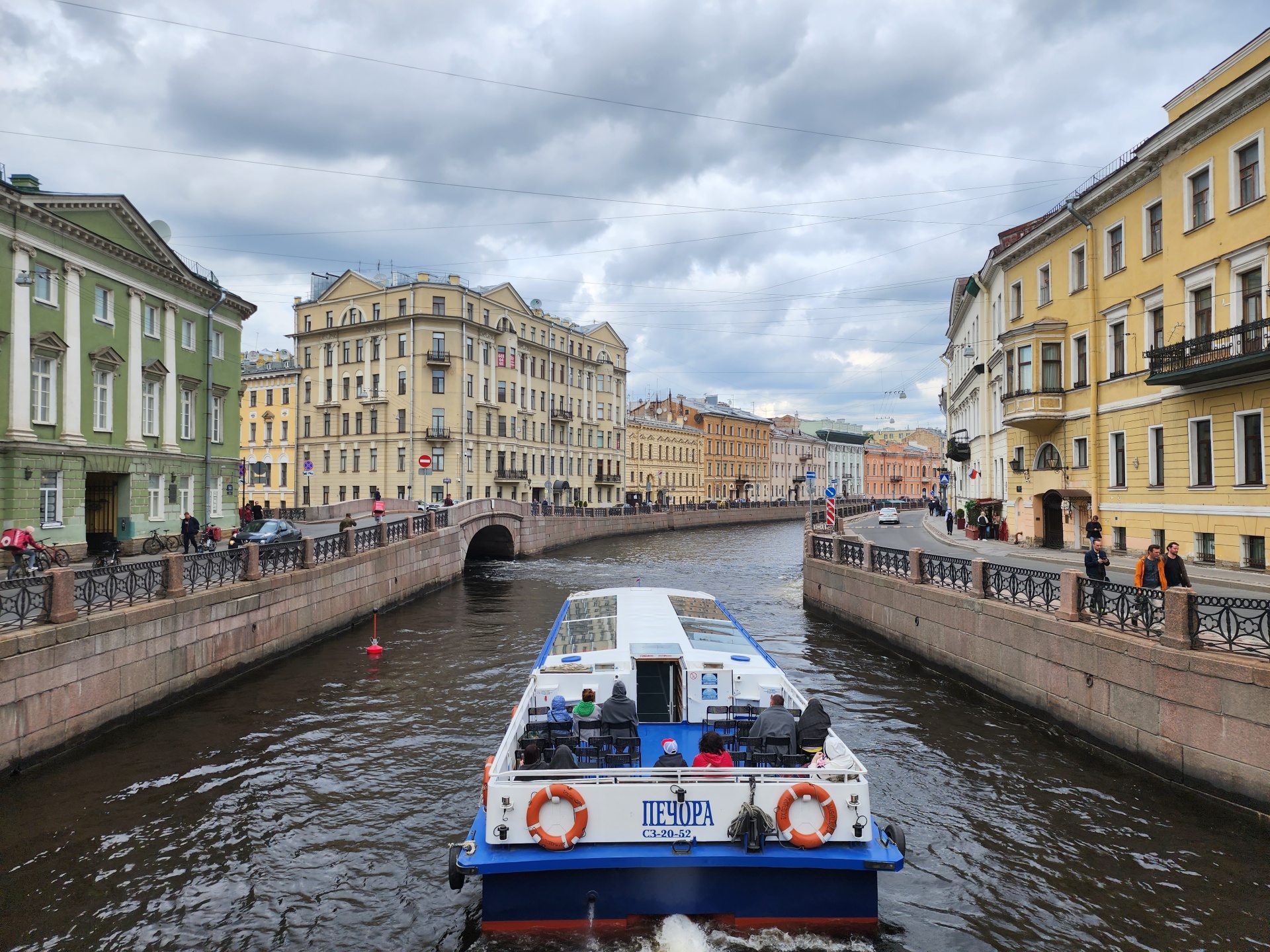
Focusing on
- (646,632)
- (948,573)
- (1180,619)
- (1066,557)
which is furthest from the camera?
(1066,557)

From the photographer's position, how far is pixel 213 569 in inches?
640

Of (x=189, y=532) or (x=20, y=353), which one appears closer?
(x=20, y=353)

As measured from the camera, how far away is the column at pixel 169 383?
92.9 feet

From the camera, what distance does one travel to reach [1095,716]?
11430mm

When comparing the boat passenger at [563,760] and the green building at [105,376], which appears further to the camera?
the green building at [105,376]

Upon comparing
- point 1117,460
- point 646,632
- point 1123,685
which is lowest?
point 1123,685

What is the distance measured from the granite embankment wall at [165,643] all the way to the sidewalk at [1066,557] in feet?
63.4

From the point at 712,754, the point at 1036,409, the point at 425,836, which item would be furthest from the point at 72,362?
the point at 1036,409

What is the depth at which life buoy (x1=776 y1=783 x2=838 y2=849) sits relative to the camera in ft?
22.5

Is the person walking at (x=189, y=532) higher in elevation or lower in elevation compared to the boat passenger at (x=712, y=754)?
higher

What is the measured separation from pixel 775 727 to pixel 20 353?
22942 millimetres

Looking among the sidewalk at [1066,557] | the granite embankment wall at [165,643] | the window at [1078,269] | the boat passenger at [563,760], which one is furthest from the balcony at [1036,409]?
the boat passenger at [563,760]

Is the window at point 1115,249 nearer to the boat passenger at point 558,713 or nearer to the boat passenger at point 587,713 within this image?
the boat passenger at point 587,713

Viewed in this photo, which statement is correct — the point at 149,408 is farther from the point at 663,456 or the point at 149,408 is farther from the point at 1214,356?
the point at 663,456
